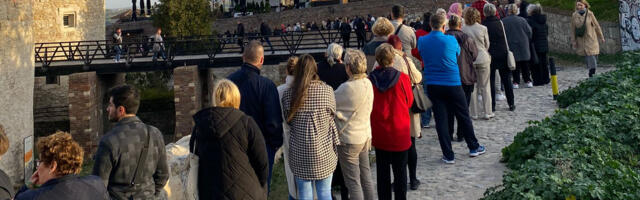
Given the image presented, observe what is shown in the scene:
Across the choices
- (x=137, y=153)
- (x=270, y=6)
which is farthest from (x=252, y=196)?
(x=270, y=6)

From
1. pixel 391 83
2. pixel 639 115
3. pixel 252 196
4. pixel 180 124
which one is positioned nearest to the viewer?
pixel 252 196

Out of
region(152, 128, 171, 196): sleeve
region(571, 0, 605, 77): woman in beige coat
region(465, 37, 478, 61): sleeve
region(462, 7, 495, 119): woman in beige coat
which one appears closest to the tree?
region(571, 0, 605, 77): woman in beige coat

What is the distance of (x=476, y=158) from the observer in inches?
348

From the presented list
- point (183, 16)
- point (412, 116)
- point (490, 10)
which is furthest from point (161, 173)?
point (183, 16)

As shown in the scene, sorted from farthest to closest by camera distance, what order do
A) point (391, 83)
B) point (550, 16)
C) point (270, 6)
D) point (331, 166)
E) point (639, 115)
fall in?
point (270, 6)
point (550, 16)
point (639, 115)
point (391, 83)
point (331, 166)

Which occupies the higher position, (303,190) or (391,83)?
(391,83)

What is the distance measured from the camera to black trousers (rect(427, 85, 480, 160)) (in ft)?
27.7

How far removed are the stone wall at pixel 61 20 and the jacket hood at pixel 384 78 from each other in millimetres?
25975

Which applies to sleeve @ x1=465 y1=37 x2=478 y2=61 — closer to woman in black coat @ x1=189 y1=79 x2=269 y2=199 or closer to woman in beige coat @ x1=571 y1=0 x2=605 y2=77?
woman in black coat @ x1=189 y1=79 x2=269 y2=199

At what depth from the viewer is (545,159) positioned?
23.2ft

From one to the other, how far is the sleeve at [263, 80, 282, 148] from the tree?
29.8m

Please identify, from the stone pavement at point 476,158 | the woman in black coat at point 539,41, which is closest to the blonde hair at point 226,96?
the stone pavement at point 476,158

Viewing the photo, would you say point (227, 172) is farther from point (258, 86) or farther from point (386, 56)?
point (386, 56)

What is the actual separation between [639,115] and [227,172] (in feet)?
19.8
